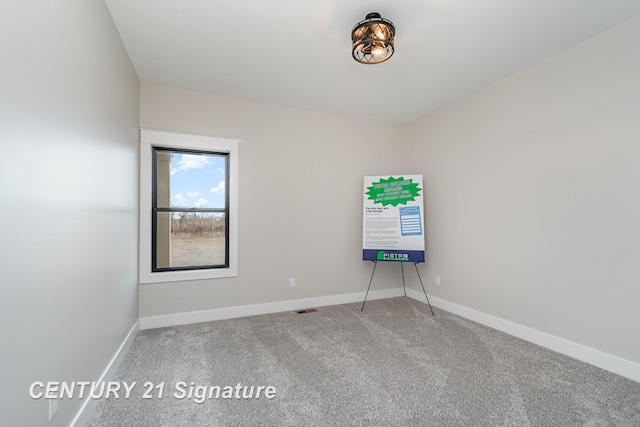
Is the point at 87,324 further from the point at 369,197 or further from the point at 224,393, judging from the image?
the point at 369,197

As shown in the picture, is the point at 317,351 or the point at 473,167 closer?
the point at 317,351

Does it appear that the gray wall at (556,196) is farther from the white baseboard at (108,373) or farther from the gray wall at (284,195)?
the white baseboard at (108,373)

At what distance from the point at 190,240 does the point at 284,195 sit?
1264 mm

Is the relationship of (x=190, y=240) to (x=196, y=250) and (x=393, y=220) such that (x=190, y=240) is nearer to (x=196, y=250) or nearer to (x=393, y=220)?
(x=196, y=250)

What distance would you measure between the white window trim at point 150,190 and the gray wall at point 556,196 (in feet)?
9.03

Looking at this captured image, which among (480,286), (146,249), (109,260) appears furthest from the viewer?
(480,286)

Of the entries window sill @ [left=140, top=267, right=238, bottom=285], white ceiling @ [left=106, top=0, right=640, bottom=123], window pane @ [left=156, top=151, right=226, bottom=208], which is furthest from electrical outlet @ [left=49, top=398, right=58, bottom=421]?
white ceiling @ [left=106, top=0, right=640, bottom=123]

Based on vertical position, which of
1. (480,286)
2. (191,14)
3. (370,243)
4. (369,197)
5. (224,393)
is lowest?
(224,393)

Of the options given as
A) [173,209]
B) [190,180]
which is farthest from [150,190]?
[190,180]

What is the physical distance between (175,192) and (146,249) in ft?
2.36

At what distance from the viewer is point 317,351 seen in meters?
2.59

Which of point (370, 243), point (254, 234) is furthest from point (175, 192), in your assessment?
point (370, 243)

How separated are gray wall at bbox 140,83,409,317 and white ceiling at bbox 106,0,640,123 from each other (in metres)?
0.32

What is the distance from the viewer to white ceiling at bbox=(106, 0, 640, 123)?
210cm
